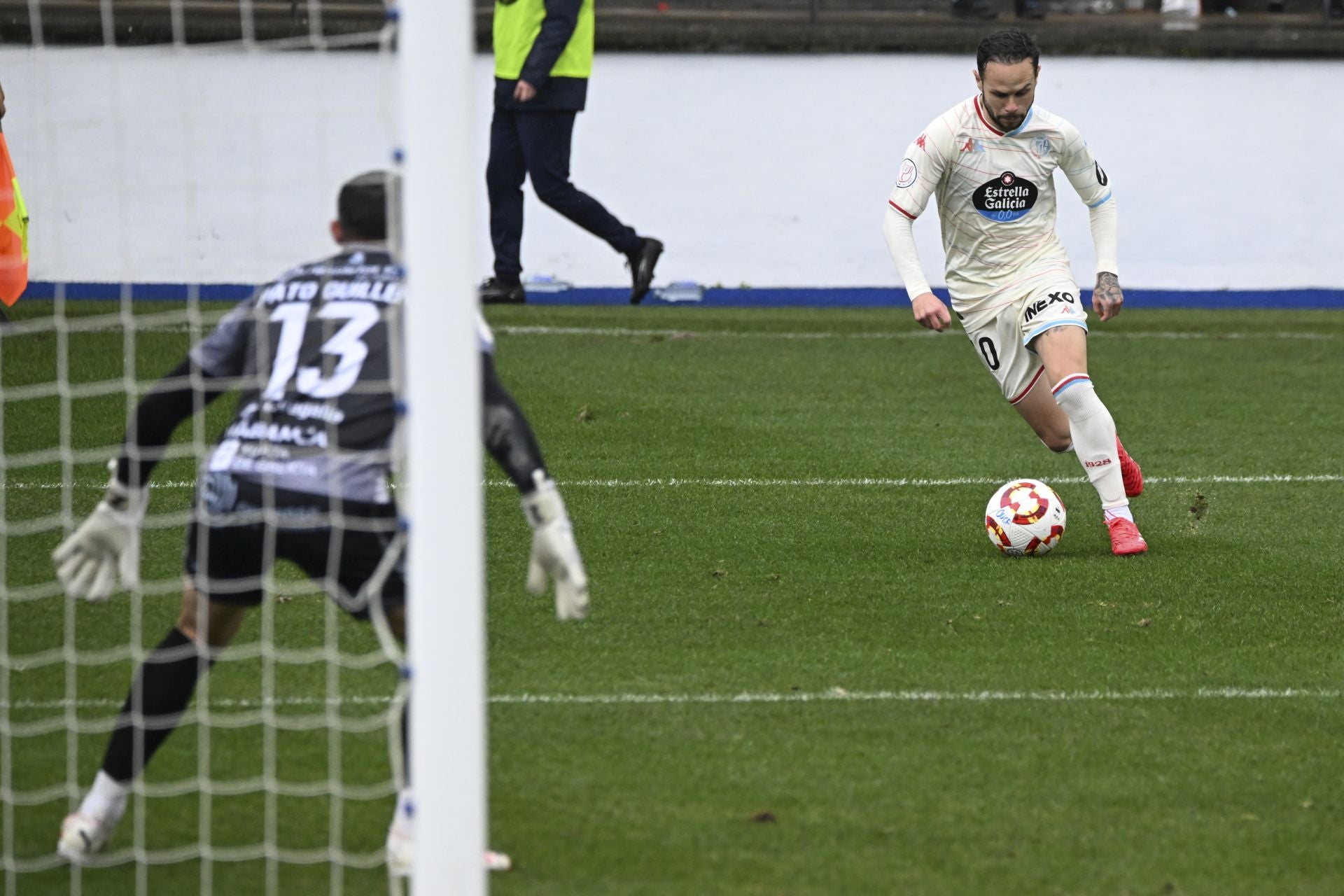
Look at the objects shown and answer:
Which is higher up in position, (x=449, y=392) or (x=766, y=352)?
(x=449, y=392)

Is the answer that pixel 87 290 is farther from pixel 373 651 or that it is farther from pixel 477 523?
pixel 477 523

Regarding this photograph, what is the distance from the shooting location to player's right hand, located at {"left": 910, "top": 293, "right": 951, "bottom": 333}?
20.9ft

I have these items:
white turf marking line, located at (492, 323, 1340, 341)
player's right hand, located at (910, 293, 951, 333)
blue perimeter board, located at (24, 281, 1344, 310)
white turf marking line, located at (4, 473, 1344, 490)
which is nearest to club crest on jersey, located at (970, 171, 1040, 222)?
player's right hand, located at (910, 293, 951, 333)

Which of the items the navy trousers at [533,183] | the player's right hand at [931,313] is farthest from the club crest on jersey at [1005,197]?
the navy trousers at [533,183]

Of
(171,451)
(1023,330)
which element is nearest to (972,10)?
(1023,330)

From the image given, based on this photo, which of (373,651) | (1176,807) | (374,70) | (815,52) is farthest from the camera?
A: (815,52)

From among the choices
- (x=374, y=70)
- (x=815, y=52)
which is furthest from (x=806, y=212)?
(x=374, y=70)

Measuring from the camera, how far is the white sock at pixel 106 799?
3.63m

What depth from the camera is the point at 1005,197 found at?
693 centimetres

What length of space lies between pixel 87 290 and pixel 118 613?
25.0ft

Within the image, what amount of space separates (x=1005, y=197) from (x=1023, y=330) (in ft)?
1.78

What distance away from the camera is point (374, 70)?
14.1 meters

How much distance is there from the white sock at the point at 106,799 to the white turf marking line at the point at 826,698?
912 mm

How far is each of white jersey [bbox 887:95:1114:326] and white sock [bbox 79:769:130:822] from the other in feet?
13.5
